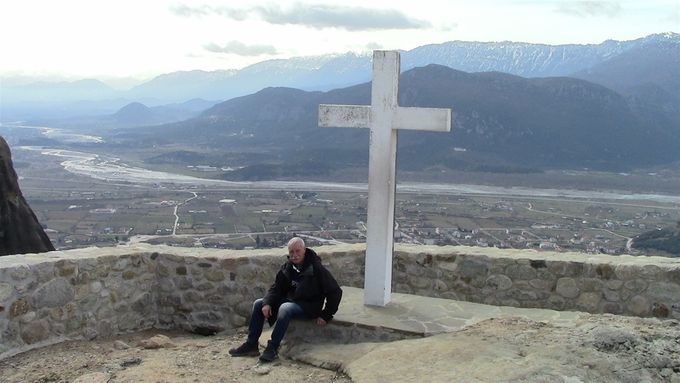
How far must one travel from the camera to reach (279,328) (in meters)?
5.19

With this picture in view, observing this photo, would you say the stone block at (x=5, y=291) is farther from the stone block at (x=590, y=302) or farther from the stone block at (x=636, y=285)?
the stone block at (x=636, y=285)

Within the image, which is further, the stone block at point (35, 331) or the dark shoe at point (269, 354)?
the stone block at point (35, 331)

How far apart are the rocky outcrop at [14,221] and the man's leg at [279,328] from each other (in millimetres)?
4181

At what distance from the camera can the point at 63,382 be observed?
4879mm

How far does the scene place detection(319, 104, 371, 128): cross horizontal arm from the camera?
6102 millimetres

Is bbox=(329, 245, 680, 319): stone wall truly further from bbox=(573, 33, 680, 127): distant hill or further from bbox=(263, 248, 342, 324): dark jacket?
bbox=(573, 33, 680, 127): distant hill

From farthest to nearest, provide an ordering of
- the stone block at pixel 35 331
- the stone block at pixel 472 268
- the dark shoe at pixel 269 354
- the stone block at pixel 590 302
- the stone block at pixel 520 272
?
the stone block at pixel 472 268 → the stone block at pixel 520 272 → the stone block at pixel 590 302 → the stone block at pixel 35 331 → the dark shoe at pixel 269 354

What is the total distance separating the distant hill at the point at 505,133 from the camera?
56250 mm

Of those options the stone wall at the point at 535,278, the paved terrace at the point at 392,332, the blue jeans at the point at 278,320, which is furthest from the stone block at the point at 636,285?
the blue jeans at the point at 278,320

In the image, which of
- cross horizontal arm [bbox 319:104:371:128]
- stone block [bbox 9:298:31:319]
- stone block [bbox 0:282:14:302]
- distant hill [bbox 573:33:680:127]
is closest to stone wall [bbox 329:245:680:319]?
cross horizontal arm [bbox 319:104:371:128]

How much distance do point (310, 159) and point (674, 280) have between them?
51186 millimetres

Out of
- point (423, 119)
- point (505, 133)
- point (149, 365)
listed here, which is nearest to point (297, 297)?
point (149, 365)

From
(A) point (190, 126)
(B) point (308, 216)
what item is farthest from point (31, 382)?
(A) point (190, 126)

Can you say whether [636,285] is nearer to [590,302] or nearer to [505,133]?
[590,302]
